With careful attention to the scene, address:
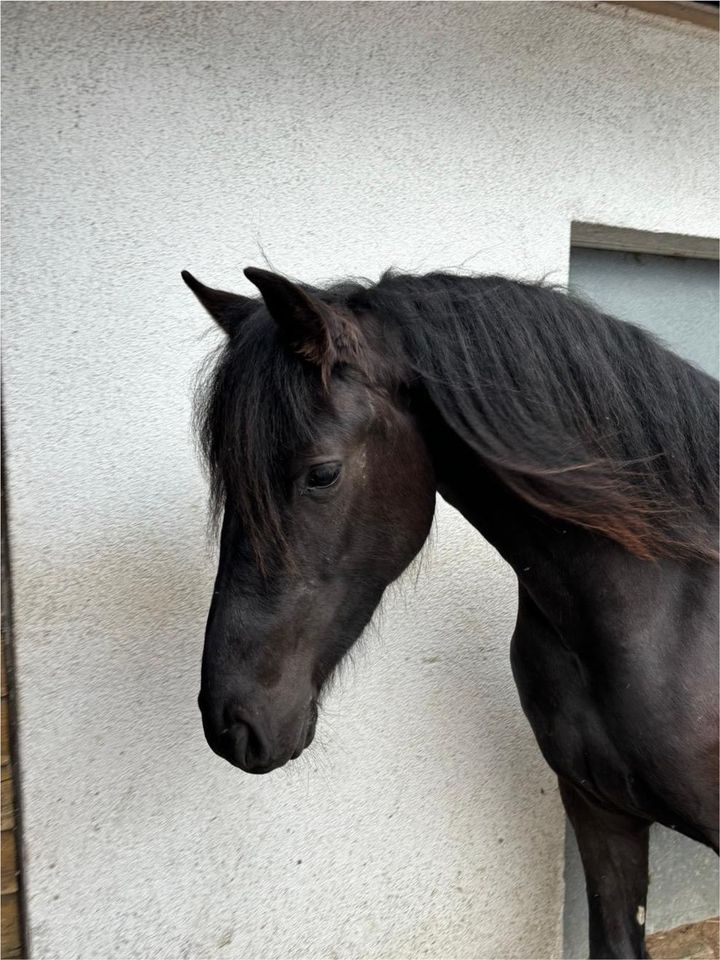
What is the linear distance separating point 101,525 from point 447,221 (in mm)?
1234

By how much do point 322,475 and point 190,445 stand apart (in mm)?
793

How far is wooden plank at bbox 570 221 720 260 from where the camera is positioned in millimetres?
2398

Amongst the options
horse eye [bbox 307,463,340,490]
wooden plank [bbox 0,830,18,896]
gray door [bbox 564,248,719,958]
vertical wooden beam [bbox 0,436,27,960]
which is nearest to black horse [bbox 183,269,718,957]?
horse eye [bbox 307,463,340,490]

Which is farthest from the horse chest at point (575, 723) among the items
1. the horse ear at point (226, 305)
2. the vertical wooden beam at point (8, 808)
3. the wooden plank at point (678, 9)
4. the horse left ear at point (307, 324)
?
the wooden plank at point (678, 9)

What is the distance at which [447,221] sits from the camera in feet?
7.01

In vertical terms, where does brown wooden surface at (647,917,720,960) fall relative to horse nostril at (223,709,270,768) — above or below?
below

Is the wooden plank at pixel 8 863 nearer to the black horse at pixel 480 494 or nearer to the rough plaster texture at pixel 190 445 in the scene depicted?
the rough plaster texture at pixel 190 445

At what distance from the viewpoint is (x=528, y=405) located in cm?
133

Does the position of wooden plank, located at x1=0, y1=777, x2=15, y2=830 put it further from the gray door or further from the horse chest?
the gray door

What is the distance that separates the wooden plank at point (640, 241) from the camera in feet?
7.87

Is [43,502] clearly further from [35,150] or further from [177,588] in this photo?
[35,150]

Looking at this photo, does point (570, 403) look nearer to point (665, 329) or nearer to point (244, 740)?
point (244, 740)

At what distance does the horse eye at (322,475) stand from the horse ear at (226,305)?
334 millimetres

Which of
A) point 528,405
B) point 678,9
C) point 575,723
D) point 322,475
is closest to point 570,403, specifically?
point 528,405
